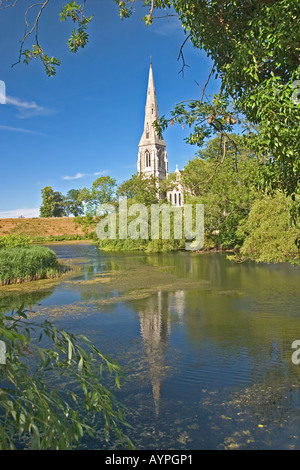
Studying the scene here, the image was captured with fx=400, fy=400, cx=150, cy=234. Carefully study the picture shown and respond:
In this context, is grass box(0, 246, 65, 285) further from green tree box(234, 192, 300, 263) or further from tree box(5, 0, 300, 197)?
tree box(5, 0, 300, 197)

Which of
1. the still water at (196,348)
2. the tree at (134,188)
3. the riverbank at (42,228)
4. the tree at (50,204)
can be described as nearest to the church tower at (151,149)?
the tree at (50,204)

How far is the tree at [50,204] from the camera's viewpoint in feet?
274

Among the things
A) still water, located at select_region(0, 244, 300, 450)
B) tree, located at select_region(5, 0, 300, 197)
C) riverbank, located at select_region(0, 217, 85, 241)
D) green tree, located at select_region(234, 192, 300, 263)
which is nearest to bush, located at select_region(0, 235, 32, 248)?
still water, located at select_region(0, 244, 300, 450)

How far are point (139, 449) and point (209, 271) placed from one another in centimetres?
1672

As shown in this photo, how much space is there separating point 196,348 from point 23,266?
11664mm

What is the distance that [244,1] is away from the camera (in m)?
5.76

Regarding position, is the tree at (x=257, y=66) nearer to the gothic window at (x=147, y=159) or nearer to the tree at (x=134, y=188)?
the tree at (x=134, y=188)

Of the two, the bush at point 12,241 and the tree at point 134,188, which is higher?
the tree at point 134,188

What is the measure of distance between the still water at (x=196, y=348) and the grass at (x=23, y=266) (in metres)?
1.50

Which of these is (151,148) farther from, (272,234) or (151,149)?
(272,234)

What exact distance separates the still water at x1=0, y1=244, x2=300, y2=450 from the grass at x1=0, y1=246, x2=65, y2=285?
1502mm
